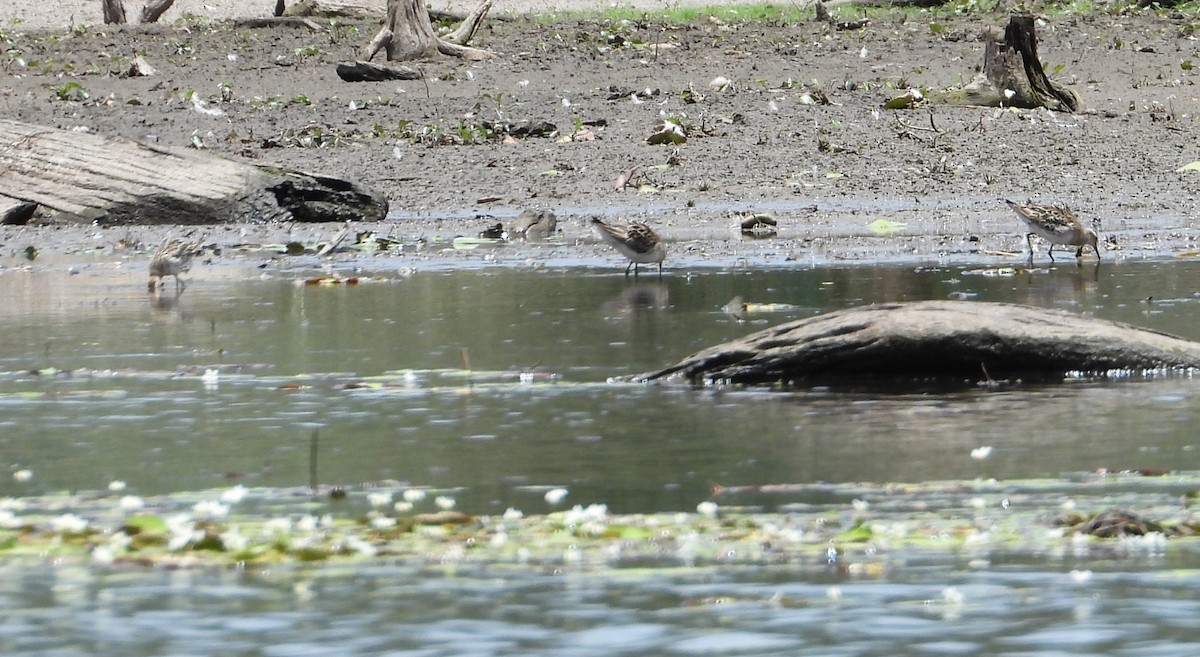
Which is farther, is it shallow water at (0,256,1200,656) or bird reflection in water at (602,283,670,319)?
bird reflection in water at (602,283,670,319)

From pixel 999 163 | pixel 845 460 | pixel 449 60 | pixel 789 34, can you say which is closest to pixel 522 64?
pixel 449 60

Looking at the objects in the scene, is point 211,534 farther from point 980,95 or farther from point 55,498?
point 980,95

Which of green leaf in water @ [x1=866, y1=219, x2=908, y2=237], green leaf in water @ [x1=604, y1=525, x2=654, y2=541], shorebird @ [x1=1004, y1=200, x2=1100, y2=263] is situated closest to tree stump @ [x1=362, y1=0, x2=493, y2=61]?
green leaf in water @ [x1=866, y1=219, x2=908, y2=237]

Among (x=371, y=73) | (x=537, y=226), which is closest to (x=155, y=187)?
(x=537, y=226)

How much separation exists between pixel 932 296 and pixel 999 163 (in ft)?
26.3

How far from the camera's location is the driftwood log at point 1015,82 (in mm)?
22031

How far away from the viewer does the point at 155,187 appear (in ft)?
58.6

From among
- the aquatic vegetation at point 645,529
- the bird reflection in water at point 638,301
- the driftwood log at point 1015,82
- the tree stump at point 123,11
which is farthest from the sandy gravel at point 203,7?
the aquatic vegetation at point 645,529

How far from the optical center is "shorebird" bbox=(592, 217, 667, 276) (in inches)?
531

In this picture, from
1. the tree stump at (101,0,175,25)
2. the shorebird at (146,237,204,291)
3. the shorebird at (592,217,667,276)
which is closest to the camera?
the shorebird at (592,217,667,276)

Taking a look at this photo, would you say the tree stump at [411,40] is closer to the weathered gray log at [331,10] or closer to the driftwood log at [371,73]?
the driftwood log at [371,73]

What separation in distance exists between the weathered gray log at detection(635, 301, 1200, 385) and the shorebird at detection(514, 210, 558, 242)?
816cm

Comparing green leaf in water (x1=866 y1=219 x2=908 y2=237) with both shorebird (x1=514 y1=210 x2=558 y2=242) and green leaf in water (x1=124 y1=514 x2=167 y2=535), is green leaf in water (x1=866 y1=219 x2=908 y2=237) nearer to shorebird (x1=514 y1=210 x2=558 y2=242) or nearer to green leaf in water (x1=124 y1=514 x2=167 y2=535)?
shorebird (x1=514 y1=210 x2=558 y2=242)

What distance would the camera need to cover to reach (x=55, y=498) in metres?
6.23
